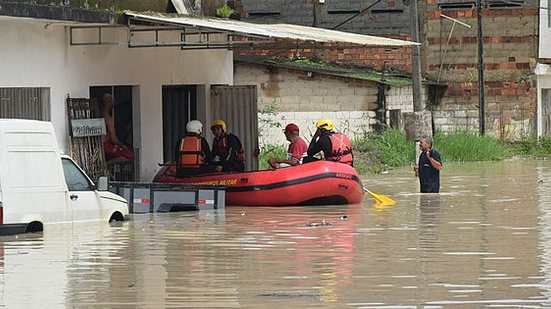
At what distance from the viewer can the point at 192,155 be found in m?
24.8

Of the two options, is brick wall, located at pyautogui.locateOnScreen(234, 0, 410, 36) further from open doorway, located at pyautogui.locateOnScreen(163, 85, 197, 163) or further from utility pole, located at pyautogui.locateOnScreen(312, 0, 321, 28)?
open doorway, located at pyautogui.locateOnScreen(163, 85, 197, 163)

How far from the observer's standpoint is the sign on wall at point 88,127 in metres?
22.1

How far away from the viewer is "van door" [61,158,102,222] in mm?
18328

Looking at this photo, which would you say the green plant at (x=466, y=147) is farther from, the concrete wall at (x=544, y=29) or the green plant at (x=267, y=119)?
the concrete wall at (x=544, y=29)

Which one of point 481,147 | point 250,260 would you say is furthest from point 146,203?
point 481,147

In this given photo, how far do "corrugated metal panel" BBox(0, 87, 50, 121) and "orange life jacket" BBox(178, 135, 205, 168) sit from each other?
3.69 meters

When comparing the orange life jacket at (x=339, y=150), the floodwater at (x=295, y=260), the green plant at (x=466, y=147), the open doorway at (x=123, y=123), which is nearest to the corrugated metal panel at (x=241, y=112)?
the open doorway at (x=123, y=123)

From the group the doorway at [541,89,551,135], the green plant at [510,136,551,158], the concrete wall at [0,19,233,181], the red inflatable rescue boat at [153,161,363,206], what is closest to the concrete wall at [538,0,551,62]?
the doorway at [541,89,551,135]

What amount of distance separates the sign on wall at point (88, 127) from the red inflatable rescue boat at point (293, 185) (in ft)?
7.41

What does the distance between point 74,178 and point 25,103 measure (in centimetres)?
294

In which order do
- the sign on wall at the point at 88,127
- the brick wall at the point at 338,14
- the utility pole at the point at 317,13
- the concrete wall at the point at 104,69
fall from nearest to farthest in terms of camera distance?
the concrete wall at the point at 104,69
the sign on wall at the point at 88,127
the brick wall at the point at 338,14
the utility pole at the point at 317,13

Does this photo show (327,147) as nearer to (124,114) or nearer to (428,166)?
(428,166)

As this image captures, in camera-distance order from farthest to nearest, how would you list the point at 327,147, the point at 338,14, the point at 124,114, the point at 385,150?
the point at 338,14, the point at 385,150, the point at 124,114, the point at 327,147

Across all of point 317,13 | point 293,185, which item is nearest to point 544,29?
point 317,13
